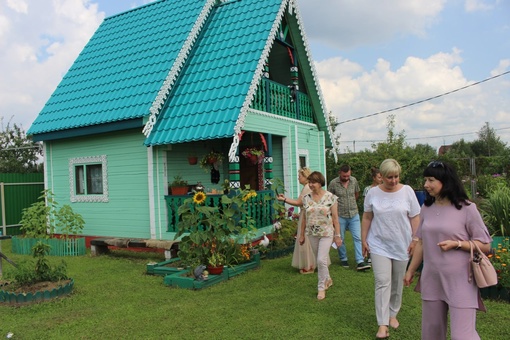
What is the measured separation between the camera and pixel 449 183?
11.3ft

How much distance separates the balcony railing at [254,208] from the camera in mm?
9719

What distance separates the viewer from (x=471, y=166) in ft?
61.1

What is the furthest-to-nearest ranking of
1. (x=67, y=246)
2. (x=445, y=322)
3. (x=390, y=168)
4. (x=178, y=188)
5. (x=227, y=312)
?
(x=67, y=246)
(x=178, y=188)
(x=227, y=312)
(x=390, y=168)
(x=445, y=322)

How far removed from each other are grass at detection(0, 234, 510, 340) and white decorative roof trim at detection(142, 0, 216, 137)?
12.0ft

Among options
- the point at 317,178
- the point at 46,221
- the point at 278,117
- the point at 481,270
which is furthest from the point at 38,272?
the point at 278,117

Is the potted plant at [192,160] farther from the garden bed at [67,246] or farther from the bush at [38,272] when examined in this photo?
the bush at [38,272]

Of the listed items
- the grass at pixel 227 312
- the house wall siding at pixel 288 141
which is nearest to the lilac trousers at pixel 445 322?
the grass at pixel 227 312

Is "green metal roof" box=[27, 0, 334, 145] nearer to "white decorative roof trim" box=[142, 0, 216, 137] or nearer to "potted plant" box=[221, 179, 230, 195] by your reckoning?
"white decorative roof trim" box=[142, 0, 216, 137]

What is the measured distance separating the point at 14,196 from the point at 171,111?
311 inches

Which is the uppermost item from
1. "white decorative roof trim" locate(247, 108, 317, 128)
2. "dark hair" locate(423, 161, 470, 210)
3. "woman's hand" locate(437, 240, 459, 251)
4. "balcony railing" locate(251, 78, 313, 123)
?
"balcony railing" locate(251, 78, 313, 123)

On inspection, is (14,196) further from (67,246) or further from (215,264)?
(215,264)

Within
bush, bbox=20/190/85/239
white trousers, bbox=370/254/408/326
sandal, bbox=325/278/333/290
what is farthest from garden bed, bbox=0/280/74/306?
white trousers, bbox=370/254/408/326

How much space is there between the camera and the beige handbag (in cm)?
323

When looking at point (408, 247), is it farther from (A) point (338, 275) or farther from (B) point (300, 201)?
(A) point (338, 275)
